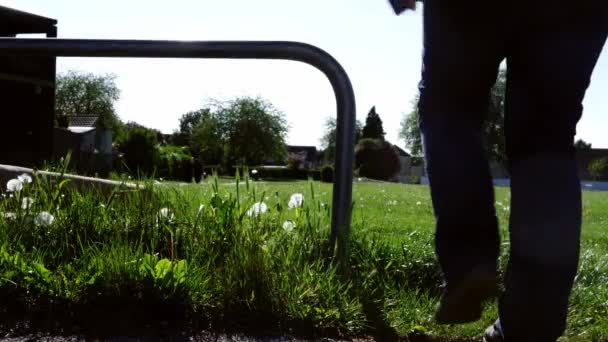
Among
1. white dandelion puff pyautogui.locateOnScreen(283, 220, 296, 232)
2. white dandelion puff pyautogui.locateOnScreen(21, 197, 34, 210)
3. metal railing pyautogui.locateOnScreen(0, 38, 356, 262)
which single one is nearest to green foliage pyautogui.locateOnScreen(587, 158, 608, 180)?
white dandelion puff pyautogui.locateOnScreen(283, 220, 296, 232)

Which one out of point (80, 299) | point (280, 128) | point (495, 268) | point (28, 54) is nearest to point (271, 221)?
point (80, 299)

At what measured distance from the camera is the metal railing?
7.73 ft

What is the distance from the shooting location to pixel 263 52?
2352mm

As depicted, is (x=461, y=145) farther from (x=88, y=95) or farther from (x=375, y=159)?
(x=88, y=95)

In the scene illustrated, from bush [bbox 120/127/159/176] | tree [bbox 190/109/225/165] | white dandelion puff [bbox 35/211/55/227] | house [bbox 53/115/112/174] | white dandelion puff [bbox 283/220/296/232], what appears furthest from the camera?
tree [bbox 190/109/225/165]

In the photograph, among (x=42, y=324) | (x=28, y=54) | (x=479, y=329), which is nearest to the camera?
(x=42, y=324)

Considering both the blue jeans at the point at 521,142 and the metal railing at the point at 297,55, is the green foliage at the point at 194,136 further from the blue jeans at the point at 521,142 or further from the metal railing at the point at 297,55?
the blue jeans at the point at 521,142

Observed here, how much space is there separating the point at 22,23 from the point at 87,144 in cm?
1200

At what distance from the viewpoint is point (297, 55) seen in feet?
7.84

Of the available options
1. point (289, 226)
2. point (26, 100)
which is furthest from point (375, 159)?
point (289, 226)

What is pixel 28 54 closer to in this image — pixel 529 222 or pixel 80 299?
pixel 80 299

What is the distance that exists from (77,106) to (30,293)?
62.5 metres

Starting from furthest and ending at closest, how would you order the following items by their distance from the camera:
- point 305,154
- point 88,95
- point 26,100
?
point 305,154 → point 88,95 → point 26,100

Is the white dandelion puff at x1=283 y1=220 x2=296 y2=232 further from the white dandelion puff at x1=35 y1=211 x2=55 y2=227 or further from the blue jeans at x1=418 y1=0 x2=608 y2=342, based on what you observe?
the blue jeans at x1=418 y1=0 x2=608 y2=342
